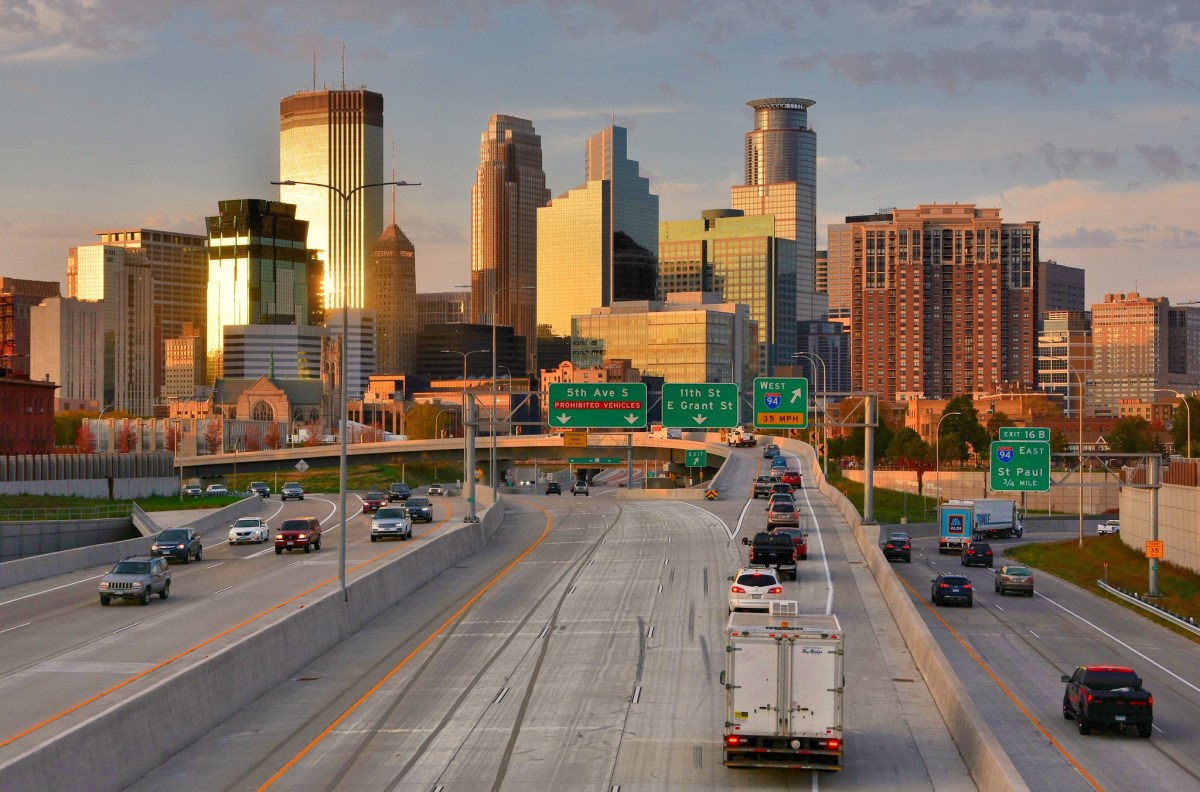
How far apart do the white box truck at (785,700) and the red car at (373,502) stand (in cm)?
7044

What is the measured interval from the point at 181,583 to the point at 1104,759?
35.2 meters

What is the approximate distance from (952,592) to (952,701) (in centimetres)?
2971

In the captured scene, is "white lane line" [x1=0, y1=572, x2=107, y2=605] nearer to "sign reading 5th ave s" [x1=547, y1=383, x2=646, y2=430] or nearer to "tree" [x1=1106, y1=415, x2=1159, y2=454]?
"sign reading 5th ave s" [x1=547, y1=383, x2=646, y2=430]

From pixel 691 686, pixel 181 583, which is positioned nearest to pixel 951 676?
pixel 691 686

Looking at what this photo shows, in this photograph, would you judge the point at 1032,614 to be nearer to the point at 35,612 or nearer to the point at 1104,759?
the point at 1104,759

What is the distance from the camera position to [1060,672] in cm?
4272

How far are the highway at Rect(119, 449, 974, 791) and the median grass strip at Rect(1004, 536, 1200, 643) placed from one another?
16.7 m

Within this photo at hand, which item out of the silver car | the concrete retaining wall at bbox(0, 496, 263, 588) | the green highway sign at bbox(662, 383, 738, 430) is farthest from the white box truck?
the green highway sign at bbox(662, 383, 738, 430)

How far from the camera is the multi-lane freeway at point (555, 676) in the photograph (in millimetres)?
26609

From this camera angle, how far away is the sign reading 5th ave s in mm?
79000

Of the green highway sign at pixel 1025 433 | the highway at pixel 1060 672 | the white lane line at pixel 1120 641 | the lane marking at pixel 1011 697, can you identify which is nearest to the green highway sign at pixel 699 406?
the highway at pixel 1060 672

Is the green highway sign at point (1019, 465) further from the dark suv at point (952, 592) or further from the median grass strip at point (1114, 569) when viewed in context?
the dark suv at point (952, 592)

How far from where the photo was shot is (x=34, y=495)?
8831 centimetres

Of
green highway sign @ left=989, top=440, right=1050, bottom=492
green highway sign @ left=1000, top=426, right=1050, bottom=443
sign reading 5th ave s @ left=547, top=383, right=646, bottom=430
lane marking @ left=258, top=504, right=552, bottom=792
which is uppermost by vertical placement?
sign reading 5th ave s @ left=547, top=383, right=646, bottom=430
